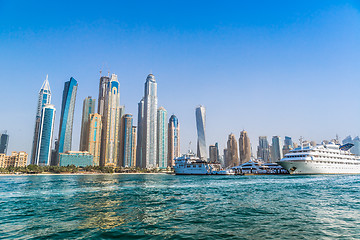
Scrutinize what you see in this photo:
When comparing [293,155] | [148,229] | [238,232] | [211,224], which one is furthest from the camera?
[293,155]

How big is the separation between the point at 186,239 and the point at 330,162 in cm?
13958

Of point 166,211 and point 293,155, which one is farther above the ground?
point 293,155

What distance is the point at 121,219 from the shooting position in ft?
63.1

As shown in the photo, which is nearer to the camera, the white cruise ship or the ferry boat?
the white cruise ship

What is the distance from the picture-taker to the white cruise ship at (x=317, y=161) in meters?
116

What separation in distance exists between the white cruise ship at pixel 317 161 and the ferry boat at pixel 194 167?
4521cm

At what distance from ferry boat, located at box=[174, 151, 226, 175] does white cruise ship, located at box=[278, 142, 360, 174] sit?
148ft

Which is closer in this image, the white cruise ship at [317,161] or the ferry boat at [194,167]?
the white cruise ship at [317,161]

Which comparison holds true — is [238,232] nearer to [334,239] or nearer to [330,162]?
[334,239]

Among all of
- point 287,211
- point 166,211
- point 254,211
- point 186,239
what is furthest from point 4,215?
point 287,211

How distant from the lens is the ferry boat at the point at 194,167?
15226 cm

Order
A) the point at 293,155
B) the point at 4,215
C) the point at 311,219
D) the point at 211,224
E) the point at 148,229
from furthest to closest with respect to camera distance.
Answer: the point at 293,155 → the point at 4,215 → the point at 311,219 → the point at 211,224 → the point at 148,229

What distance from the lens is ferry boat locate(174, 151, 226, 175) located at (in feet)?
500

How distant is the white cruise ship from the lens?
116 meters
